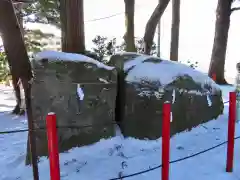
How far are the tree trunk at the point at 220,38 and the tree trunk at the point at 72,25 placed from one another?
8.02 meters

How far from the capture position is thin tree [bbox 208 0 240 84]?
11.4 meters

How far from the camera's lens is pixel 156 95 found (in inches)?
167

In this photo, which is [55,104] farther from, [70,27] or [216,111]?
[216,111]

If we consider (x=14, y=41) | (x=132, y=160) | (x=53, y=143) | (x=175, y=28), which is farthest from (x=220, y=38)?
(x=53, y=143)

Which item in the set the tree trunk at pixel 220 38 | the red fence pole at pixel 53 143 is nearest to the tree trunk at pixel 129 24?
the tree trunk at pixel 220 38

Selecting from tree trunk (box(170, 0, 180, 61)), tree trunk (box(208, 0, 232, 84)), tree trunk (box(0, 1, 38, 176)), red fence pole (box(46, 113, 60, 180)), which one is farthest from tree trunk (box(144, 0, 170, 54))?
red fence pole (box(46, 113, 60, 180))

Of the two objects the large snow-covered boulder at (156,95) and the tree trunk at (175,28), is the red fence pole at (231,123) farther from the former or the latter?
the tree trunk at (175,28)

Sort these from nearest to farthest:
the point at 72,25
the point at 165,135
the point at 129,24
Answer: the point at 165,135 → the point at 72,25 → the point at 129,24

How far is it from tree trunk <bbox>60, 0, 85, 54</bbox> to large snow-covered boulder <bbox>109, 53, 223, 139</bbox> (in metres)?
0.74

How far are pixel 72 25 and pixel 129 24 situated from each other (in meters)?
5.85

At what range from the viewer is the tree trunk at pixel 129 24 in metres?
9.95

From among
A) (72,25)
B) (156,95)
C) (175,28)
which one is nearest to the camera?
(156,95)

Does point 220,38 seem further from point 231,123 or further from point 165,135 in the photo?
point 165,135

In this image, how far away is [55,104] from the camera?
A: 12.7ft
